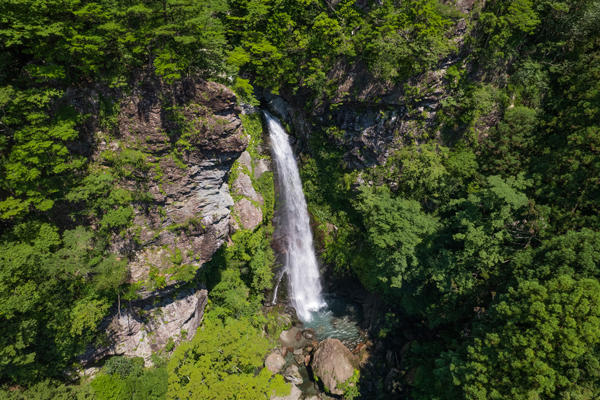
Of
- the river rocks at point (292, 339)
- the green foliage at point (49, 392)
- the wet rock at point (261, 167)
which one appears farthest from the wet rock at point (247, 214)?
the green foliage at point (49, 392)

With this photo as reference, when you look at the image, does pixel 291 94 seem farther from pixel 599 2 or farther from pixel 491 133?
pixel 599 2

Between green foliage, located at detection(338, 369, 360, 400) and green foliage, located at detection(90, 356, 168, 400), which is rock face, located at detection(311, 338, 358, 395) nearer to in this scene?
green foliage, located at detection(338, 369, 360, 400)

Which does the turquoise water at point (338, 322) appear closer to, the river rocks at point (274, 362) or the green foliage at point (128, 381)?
the river rocks at point (274, 362)

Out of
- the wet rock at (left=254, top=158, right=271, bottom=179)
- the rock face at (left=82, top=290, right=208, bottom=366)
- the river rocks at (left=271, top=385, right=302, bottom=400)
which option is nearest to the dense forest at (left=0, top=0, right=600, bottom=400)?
the rock face at (left=82, top=290, right=208, bottom=366)

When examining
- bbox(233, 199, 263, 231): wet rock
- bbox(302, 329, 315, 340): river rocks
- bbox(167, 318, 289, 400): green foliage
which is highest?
bbox(233, 199, 263, 231): wet rock

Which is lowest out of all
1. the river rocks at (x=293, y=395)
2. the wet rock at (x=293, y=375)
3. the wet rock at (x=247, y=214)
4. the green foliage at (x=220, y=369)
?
the river rocks at (x=293, y=395)

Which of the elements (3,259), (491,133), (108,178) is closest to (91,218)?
(108,178)
